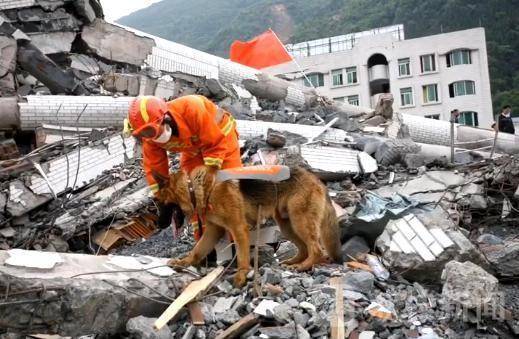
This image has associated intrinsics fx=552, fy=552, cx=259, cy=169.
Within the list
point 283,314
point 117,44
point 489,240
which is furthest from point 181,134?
point 117,44

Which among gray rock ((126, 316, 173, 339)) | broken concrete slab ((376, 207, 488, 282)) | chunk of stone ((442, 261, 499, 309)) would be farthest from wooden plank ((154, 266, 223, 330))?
chunk of stone ((442, 261, 499, 309))

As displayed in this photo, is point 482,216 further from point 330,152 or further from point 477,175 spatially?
point 330,152

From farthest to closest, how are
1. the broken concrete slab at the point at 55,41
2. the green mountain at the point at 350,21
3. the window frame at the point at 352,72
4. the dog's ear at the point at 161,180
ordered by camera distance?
the green mountain at the point at 350,21 < the window frame at the point at 352,72 < the broken concrete slab at the point at 55,41 < the dog's ear at the point at 161,180

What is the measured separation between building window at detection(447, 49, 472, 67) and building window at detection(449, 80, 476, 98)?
4.11 feet

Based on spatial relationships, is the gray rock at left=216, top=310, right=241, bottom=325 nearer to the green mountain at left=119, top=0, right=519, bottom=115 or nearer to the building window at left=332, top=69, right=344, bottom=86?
the building window at left=332, top=69, right=344, bottom=86

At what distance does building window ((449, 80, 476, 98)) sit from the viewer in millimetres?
35750

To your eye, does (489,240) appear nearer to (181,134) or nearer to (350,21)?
(181,134)

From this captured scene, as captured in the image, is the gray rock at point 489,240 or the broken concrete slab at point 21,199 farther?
the broken concrete slab at point 21,199

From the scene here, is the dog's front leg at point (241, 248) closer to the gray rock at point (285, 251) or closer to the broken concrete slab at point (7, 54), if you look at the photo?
the gray rock at point (285, 251)

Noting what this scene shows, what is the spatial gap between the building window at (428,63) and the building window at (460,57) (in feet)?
3.29

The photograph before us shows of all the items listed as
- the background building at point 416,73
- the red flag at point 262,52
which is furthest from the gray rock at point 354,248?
the background building at point 416,73

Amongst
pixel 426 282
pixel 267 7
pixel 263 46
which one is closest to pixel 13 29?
pixel 263 46

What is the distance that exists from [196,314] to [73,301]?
2.79 feet

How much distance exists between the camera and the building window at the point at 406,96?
37.5 m
